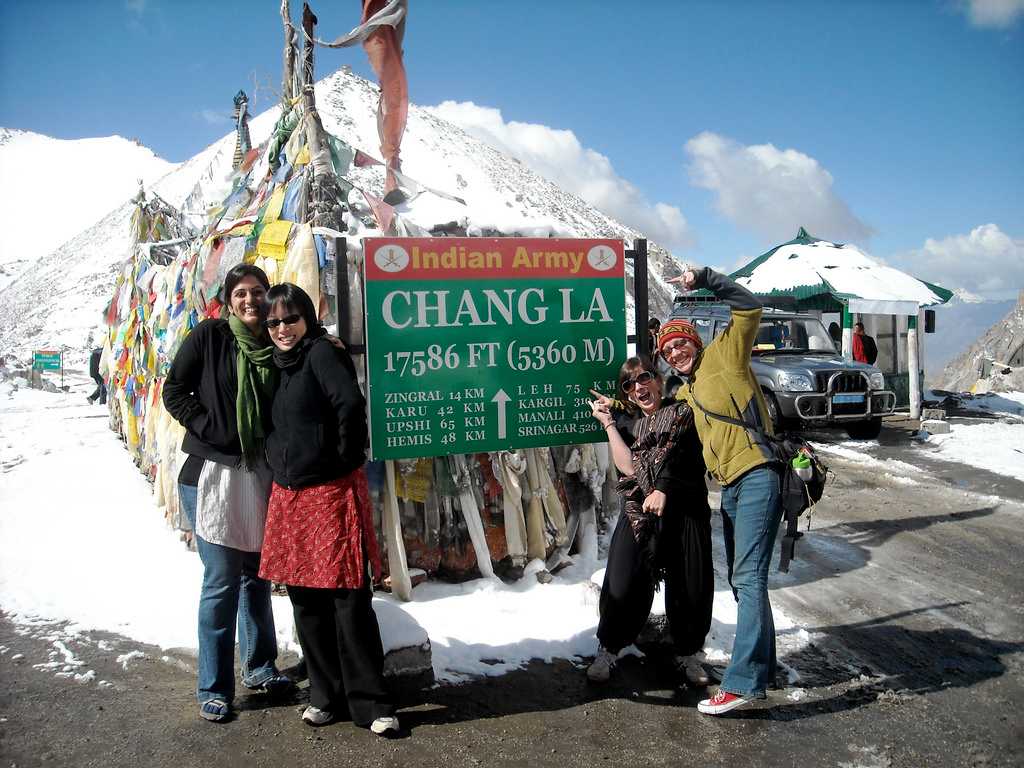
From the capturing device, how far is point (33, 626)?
156 inches

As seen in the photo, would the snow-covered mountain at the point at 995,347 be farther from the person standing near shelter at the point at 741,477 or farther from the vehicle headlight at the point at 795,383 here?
the person standing near shelter at the point at 741,477

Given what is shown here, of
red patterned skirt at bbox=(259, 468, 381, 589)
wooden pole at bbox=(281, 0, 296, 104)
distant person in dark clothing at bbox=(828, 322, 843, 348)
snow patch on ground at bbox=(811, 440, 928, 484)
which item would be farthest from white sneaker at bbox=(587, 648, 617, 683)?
distant person in dark clothing at bbox=(828, 322, 843, 348)

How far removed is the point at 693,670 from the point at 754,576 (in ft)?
2.24

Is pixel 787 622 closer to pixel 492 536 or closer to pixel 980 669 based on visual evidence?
pixel 980 669

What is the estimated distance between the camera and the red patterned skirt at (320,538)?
2.83m

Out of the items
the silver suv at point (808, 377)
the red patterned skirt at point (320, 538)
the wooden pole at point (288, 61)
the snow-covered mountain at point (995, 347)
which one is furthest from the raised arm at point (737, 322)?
the snow-covered mountain at point (995, 347)

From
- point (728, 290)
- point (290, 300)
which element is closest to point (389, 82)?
point (290, 300)

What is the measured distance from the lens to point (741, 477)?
9.95 feet

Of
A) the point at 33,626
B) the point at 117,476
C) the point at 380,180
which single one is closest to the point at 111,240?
the point at 380,180

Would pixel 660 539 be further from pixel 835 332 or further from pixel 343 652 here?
pixel 835 332

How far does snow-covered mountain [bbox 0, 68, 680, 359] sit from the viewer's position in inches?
203

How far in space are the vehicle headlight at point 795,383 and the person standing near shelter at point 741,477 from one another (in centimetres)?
727

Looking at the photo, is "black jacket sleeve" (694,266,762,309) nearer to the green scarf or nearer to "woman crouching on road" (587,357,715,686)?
"woman crouching on road" (587,357,715,686)

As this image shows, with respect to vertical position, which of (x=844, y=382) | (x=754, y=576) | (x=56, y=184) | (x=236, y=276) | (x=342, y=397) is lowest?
(x=754, y=576)
